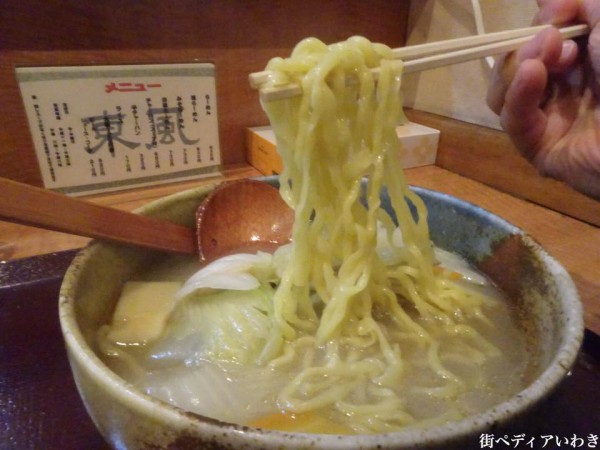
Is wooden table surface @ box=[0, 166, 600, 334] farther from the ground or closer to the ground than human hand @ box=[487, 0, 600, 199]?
closer to the ground

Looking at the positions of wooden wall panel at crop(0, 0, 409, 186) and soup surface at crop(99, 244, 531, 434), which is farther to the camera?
wooden wall panel at crop(0, 0, 409, 186)

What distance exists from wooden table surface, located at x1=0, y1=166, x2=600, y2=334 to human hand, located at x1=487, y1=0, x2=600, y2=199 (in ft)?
0.69

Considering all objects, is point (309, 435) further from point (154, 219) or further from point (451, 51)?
point (451, 51)

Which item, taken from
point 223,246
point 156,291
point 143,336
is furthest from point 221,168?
point 143,336

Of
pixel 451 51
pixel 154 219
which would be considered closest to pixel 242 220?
pixel 154 219

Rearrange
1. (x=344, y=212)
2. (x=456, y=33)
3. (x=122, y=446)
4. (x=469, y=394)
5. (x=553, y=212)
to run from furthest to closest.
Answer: (x=456, y=33) → (x=553, y=212) → (x=344, y=212) → (x=469, y=394) → (x=122, y=446)

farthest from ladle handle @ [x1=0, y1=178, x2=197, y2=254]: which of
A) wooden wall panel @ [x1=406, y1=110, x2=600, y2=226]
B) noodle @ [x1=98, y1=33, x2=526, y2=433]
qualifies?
wooden wall panel @ [x1=406, y1=110, x2=600, y2=226]

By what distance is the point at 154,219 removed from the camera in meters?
0.88

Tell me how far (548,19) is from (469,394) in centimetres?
82

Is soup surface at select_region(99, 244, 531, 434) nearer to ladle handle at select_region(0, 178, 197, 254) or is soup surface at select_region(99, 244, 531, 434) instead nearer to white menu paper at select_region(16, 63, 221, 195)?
ladle handle at select_region(0, 178, 197, 254)

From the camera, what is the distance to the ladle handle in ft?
2.21

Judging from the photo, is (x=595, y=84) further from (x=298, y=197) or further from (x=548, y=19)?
(x=298, y=197)

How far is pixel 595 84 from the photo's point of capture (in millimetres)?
1083

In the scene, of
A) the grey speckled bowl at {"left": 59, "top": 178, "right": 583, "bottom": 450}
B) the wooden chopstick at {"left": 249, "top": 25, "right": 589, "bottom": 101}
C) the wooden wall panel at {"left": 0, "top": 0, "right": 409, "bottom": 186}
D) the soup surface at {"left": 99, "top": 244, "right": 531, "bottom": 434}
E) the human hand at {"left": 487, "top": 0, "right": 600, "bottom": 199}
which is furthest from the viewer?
the wooden wall panel at {"left": 0, "top": 0, "right": 409, "bottom": 186}
